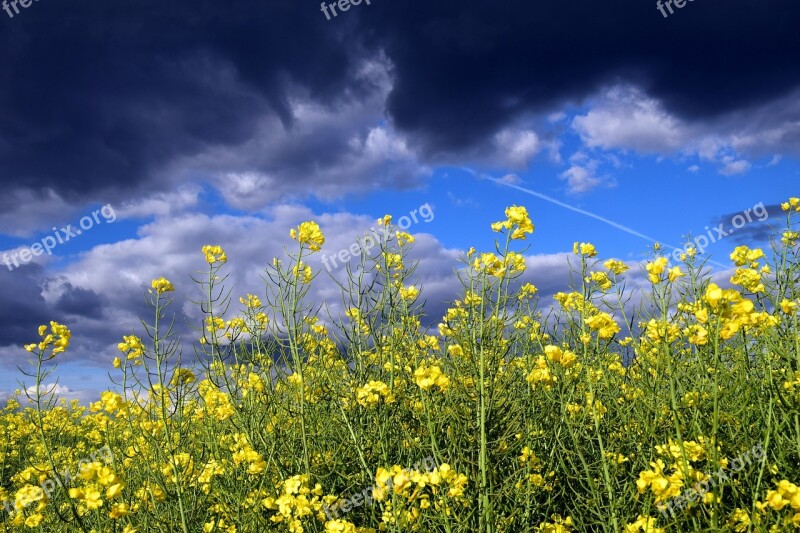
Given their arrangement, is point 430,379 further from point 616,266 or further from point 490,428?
point 616,266

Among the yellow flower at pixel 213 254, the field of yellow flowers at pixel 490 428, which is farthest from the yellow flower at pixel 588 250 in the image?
the yellow flower at pixel 213 254

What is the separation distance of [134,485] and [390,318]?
263 cm

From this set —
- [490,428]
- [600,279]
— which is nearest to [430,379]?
[490,428]

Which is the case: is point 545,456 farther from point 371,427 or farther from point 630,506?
point 371,427

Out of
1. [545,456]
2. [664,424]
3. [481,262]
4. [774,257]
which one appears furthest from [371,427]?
[774,257]

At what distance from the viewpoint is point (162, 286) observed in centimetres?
329

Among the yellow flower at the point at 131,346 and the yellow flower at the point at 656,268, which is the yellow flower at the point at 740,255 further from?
the yellow flower at the point at 131,346

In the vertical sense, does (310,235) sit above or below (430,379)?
above

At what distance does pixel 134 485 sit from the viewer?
4531mm

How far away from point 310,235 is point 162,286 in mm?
944

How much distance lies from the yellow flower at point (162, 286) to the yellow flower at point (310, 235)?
82 cm

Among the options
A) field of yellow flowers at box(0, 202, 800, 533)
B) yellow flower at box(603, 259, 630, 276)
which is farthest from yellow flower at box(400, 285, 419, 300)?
yellow flower at box(603, 259, 630, 276)

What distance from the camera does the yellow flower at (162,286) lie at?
326 cm

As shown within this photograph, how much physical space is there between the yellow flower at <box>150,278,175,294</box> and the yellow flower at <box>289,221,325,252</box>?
0.82 meters
